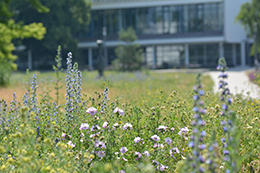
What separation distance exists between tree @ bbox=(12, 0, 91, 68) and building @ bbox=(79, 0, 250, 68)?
203 inches

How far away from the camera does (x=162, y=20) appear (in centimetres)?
4972

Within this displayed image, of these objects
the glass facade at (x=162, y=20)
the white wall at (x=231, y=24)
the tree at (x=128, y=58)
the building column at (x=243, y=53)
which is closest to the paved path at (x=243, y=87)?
the tree at (x=128, y=58)

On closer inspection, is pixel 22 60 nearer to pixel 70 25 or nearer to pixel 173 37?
pixel 70 25

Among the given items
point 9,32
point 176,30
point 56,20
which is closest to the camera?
point 9,32

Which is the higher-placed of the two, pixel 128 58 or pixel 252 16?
pixel 252 16

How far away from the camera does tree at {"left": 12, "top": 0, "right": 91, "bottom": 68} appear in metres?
42.0

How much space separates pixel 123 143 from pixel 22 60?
1950 inches

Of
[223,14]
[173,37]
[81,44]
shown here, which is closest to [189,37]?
[173,37]

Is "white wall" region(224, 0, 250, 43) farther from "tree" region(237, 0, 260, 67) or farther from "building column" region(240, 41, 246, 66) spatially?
"tree" region(237, 0, 260, 67)

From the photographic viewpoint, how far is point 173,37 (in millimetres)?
48344

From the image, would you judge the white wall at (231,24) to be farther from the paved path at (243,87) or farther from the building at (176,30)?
the paved path at (243,87)

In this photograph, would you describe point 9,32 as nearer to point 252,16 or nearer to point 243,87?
point 243,87

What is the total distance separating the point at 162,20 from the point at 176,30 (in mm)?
2292

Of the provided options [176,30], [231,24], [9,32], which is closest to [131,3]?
[176,30]
